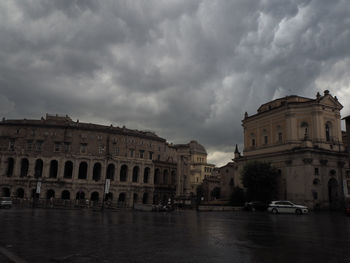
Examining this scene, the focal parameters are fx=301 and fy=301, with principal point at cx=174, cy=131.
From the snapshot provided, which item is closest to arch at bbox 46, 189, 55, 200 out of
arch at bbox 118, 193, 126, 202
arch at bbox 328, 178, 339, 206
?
arch at bbox 118, 193, 126, 202

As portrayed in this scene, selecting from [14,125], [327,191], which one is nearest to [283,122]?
[327,191]

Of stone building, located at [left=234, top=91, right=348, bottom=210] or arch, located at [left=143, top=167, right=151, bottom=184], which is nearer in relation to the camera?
stone building, located at [left=234, top=91, right=348, bottom=210]

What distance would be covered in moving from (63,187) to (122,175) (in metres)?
12.9

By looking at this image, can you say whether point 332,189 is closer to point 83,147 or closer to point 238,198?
point 238,198

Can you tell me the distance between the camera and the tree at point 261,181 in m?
44.8

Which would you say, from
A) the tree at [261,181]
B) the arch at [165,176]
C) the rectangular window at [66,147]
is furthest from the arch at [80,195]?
the tree at [261,181]

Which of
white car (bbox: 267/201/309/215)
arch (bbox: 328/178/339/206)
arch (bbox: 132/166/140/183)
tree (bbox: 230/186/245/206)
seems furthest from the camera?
arch (bbox: 132/166/140/183)

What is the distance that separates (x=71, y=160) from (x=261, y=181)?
3595 cm

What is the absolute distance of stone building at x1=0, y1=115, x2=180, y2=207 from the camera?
5700cm

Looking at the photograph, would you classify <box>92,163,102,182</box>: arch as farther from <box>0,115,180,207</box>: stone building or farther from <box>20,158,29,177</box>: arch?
<box>20,158,29,177</box>: arch

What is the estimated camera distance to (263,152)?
170ft

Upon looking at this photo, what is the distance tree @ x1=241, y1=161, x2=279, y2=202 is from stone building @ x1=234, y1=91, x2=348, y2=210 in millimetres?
2171

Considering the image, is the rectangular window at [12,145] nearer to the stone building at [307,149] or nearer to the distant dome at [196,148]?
the stone building at [307,149]

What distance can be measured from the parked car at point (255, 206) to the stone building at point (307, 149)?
4.43 meters
